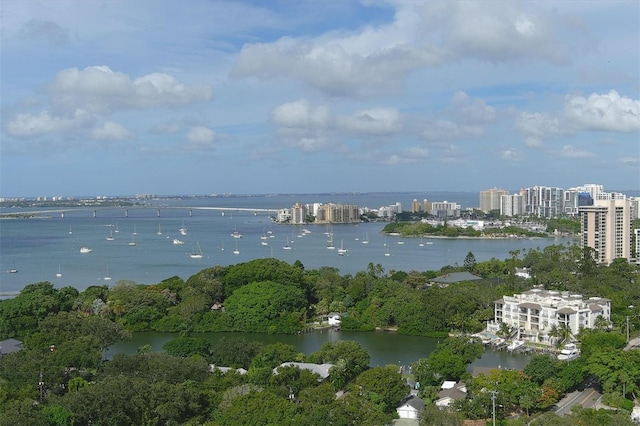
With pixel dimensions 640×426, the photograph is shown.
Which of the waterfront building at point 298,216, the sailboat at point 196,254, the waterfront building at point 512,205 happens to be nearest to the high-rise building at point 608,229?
the sailboat at point 196,254

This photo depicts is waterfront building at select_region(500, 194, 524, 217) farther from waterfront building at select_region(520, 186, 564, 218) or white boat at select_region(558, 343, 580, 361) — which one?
white boat at select_region(558, 343, 580, 361)

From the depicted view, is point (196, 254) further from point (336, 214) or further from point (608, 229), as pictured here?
point (336, 214)

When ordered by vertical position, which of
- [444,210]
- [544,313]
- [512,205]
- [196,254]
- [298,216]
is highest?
[512,205]

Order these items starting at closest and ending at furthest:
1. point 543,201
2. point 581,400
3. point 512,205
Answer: point 581,400
point 543,201
point 512,205

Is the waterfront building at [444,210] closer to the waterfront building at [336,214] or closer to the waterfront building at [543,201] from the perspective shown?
the waterfront building at [543,201]

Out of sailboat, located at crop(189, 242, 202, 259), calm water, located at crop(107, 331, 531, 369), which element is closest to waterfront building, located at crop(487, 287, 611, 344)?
calm water, located at crop(107, 331, 531, 369)

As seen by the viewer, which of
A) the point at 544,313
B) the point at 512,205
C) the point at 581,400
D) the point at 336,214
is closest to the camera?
the point at 581,400

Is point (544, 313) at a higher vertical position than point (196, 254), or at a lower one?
higher

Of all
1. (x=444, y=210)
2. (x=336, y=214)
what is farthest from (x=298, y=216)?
(x=444, y=210)
